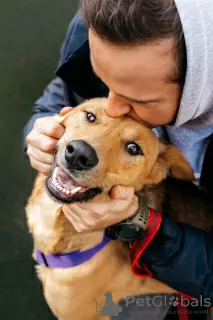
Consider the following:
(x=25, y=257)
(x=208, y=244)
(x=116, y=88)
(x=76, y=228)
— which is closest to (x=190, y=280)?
(x=208, y=244)

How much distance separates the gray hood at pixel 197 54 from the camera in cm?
86

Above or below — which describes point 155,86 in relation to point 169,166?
above

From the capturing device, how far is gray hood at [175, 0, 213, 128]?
863 millimetres

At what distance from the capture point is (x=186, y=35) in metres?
0.88

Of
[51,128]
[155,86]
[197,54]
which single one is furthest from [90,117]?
[197,54]

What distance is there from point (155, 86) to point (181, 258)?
1.99 ft

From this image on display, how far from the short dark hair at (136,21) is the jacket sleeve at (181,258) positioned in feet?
2.07

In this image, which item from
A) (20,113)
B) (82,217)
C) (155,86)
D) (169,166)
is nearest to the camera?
(155,86)

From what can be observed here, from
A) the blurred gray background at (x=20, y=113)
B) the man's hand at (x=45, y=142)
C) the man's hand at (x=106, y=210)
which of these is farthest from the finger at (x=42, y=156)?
the blurred gray background at (x=20, y=113)

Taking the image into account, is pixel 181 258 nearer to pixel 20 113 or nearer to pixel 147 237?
pixel 147 237

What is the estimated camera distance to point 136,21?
0.85 m

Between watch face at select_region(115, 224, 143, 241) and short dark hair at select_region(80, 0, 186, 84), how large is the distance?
57cm

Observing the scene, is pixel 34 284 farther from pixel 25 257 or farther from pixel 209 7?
pixel 209 7

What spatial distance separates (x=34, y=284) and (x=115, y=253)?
64 cm
